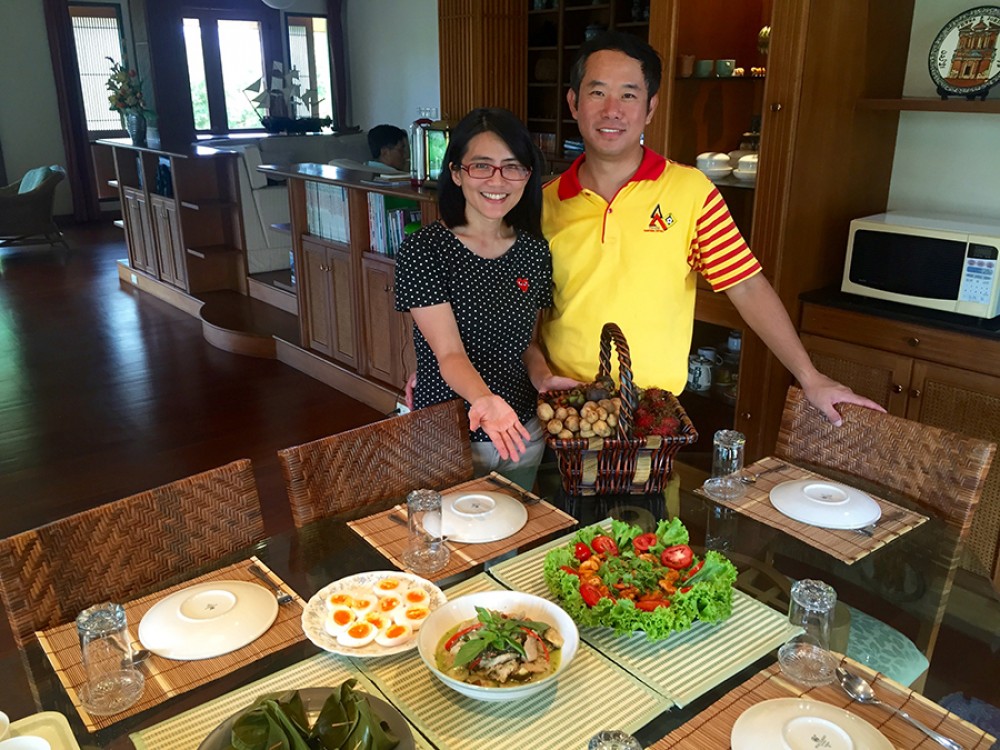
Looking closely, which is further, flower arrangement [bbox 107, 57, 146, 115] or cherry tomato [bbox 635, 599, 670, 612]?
flower arrangement [bbox 107, 57, 146, 115]

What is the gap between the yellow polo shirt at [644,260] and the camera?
73.9 inches

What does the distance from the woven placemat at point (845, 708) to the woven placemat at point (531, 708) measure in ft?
0.18

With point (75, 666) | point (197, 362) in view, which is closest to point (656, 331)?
point (75, 666)

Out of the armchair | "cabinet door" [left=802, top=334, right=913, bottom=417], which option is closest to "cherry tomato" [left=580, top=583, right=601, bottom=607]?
"cabinet door" [left=802, top=334, right=913, bottom=417]

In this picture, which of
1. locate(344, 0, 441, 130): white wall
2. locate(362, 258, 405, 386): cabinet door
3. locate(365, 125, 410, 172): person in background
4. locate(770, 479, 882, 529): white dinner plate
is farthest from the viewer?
locate(344, 0, 441, 130): white wall

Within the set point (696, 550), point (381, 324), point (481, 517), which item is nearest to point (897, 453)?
point (696, 550)

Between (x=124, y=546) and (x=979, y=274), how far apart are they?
2.43 meters

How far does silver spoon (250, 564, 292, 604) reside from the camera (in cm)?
129

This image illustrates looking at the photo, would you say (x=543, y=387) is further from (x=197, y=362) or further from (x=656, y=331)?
(x=197, y=362)

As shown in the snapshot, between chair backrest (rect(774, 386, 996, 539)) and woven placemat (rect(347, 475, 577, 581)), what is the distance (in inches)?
27.3

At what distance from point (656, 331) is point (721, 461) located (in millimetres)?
379

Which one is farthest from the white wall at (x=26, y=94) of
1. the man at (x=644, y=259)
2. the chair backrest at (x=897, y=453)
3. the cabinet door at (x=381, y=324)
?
the chair backrest at (x=897, y=453)

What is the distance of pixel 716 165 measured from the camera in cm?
303

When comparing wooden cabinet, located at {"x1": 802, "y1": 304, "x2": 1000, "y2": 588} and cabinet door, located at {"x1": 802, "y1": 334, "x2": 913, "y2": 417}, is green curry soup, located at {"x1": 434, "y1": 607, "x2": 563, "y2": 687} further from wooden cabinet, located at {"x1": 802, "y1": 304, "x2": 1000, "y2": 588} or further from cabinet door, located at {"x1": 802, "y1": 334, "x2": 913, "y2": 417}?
cabinet door, located at {"x1": 802, "y1": 334, "x2": 913, "y2": 417}
